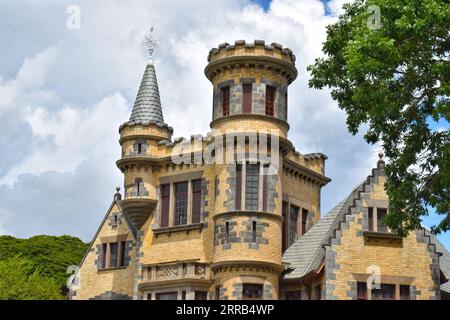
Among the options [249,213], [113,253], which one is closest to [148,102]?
[113,253]

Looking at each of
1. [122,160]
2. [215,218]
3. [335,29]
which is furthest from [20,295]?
[335,29]

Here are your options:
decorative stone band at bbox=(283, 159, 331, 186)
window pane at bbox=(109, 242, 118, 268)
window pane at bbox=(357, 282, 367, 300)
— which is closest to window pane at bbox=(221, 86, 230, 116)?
decorative stone band at bbox=(283, 159, 331, 186)

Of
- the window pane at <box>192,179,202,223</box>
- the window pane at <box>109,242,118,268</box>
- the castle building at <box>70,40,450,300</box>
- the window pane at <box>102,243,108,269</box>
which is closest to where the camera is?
the castle building at <box>70,40,450,300</box>

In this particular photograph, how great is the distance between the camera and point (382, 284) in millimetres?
38844

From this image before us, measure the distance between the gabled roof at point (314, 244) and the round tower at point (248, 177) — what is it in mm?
1188

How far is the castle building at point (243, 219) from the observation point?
128ft

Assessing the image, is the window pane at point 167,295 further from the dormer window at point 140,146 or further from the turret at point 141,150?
the dormer window at point 140,146

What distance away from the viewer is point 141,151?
149 ft

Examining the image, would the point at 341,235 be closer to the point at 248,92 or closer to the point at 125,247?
the point at 248,92

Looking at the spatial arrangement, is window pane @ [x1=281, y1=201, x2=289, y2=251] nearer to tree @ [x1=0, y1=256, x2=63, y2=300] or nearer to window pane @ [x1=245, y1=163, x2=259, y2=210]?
window pane @ [x1=245, y1=163, x2=259, y2=210]

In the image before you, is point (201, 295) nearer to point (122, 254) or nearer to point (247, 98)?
point (122, 254)

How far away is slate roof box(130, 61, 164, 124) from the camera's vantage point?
46.6 m

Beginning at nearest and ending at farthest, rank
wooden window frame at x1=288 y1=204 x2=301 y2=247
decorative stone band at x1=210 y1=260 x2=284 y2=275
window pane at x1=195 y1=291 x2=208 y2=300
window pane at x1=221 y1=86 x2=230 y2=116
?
decorative stone band at x1=210 y1=260 x2=284 y2=275, window pane at x1=195 y1=291 x2=208 y2=300, window pane at x1=221 y1=86 x2=230 y2=116, wooden window frame at x1=288 y1=204 x2=301 y2=247

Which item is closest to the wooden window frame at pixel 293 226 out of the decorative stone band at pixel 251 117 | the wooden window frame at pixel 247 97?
the decorative stone band at pixel 251 117
